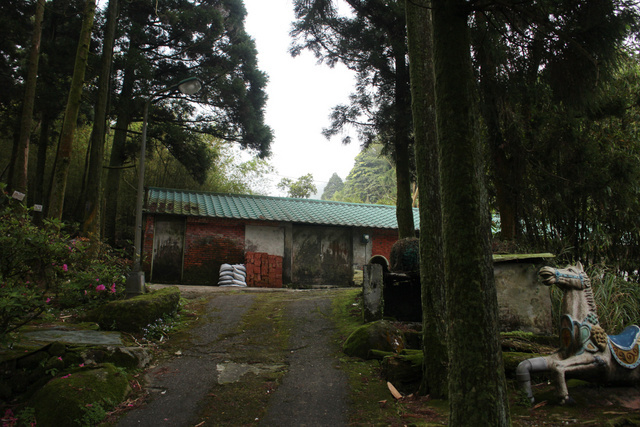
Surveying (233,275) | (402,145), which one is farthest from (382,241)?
(402,145)

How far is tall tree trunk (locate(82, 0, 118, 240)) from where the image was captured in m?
9.19

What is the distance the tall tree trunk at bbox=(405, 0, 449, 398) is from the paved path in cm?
110

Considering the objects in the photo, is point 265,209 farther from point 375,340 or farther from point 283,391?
point 283,391

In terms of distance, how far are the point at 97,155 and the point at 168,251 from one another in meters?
5.92

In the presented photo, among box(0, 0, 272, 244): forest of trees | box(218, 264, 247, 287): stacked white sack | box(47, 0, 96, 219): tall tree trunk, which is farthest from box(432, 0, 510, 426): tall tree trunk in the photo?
box(218, 264, 247, 287): stacked white sack

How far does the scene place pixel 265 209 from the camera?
672 inches

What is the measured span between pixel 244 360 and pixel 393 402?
2.43 m

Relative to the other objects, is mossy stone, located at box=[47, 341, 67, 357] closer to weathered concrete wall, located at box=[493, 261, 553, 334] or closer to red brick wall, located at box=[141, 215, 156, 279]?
weathered concrete wall, located at box=[493, 261, 553, 334]

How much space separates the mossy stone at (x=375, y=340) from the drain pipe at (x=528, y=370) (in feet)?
6.66

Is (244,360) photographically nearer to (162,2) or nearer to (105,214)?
(105,214)

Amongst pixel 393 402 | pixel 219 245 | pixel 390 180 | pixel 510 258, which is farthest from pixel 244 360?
pixel 390 180

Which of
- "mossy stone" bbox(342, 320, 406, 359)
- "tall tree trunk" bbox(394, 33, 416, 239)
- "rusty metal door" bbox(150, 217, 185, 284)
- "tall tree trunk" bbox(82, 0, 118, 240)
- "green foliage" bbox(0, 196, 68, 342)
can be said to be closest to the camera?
"green foliage" bbox(0, 196, 68, 342)

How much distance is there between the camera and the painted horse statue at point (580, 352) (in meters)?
4.11

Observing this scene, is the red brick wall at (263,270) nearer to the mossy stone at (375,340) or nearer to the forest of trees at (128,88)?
the forest of trees at (128,88)
